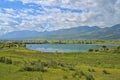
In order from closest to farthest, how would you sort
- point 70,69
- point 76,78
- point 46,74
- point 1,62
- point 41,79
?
1. point 41,79
2. point 76,78
3. point 46,74
4. point 70,69
5. point 1,62

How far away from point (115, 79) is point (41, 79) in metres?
8.56

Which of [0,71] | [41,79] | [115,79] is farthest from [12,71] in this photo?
[115,79]

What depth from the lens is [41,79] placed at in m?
26.8

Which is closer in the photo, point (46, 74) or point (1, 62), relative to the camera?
point (46, 74)

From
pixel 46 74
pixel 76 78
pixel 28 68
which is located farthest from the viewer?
pixel 28 68

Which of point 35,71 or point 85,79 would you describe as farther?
point 35,71

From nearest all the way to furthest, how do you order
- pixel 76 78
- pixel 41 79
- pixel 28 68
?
pixel 41 79 < pixel 76 78 < pixel 28 68

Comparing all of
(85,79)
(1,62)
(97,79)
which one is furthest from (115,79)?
(1,62)

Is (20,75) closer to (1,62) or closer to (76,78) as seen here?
(76,78)

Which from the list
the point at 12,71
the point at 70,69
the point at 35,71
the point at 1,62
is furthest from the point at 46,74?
the point at 1,62

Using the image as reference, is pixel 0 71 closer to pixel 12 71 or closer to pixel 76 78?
pixel 12 71

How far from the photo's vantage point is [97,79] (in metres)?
29.4

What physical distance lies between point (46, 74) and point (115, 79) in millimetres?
7688

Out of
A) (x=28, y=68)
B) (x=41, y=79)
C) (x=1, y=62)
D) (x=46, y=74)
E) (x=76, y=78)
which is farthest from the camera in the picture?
(x=1, y=62)
